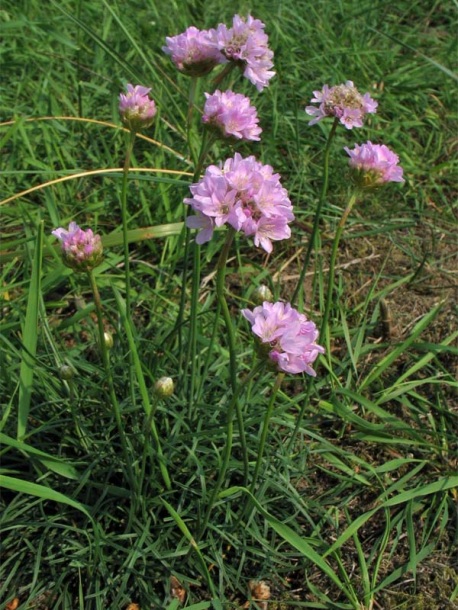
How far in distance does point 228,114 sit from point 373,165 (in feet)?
0.96

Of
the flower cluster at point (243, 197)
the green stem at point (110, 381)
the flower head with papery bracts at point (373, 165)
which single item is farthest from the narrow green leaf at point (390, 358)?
the flower cluster at point (243, 197)

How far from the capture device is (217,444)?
165 centimetres

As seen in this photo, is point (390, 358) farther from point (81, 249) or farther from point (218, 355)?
point (81, 249)

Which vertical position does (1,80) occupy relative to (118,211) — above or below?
above

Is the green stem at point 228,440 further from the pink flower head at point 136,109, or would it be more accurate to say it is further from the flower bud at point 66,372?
the pink flower head at point 136,109

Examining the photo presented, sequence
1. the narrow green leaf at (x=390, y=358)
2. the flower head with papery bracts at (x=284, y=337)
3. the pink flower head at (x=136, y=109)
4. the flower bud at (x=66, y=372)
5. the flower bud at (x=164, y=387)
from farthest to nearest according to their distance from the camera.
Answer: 1. the narrow green leaf at (x=390, y=358)
2. the flower bud at (x=66, y=372)
3. the pink flower head at (x=136, y=109)
4. the flower bud at (x=164, y=387)
5. the flower head with papery bracts at (x=284, y=337)

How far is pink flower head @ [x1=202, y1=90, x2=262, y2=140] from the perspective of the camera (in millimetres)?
1318

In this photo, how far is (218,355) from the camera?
1.91m

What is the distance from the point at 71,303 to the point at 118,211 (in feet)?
1.33

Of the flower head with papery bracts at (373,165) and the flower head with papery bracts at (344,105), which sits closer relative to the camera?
the flower head with papery bracts at (373,165)

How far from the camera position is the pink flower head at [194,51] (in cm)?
141

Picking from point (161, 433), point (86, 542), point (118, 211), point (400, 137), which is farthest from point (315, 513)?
point (400, 137)

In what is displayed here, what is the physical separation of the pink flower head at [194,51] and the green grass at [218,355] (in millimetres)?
290

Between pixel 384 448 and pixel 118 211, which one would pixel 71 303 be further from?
pixel 384 448
